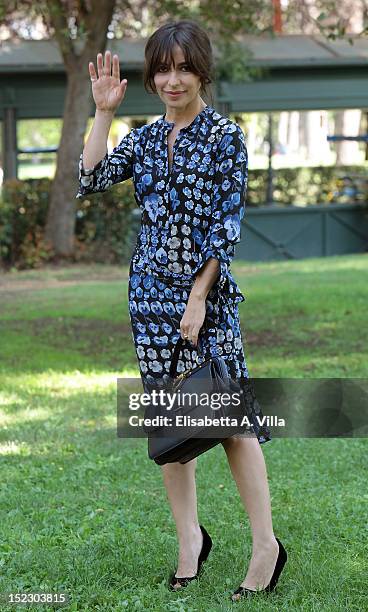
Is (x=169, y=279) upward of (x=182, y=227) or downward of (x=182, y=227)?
downward

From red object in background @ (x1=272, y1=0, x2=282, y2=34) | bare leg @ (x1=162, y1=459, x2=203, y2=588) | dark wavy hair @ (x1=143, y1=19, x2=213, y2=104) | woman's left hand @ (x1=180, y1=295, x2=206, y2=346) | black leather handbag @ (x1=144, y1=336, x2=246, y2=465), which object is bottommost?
bare leg @ (x1=162, y1=459, x2=203, y2=588)

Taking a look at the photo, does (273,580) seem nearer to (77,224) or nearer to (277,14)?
(277,14)

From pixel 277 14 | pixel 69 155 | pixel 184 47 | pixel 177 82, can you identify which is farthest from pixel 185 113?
pixel 69 155

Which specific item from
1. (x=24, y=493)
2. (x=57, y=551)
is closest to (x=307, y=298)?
(x=24, y=493)

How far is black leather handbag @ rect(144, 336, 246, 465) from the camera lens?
11.7ft

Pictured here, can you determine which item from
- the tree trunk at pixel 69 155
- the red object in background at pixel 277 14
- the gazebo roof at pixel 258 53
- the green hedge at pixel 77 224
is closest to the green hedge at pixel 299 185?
the gazebo roof at pixel 258 53

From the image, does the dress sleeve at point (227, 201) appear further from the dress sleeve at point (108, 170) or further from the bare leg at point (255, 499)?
the bare leg at point (255, 499)

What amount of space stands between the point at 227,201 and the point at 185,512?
118 centimetres

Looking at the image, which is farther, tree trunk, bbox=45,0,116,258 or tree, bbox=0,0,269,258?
tree trunk, bbox=45,0,116,258

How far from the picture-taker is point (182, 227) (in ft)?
12.0

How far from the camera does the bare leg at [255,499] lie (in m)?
3.72

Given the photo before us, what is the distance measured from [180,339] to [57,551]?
1.21m

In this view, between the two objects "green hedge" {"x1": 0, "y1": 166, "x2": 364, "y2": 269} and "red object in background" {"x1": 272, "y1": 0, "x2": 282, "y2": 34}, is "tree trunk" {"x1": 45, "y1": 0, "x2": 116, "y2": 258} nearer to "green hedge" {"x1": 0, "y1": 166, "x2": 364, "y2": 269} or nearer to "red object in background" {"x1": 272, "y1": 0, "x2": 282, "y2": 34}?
"green hedge" {"x1": 0, "y1": 166, "x2": 364, "y2": 269}

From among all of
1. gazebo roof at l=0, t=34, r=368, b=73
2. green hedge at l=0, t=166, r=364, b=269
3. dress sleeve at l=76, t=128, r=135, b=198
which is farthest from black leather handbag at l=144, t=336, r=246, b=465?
gazebo roof at l=0, t=34, r=368, b=73
